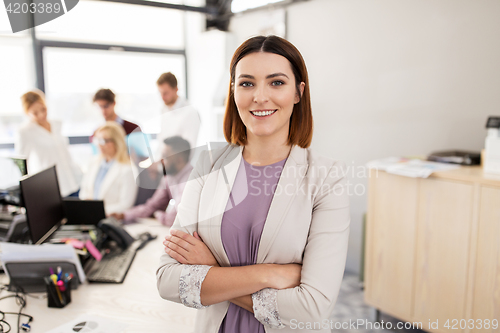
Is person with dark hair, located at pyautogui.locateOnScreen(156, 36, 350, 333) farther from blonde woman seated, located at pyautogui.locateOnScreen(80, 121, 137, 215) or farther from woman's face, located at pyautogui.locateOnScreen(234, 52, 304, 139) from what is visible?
blonde woman seated, located at pyautogui.locateOnScreen(80, 121, 137, 215)

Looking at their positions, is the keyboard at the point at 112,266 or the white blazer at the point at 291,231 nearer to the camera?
the white blazer at the point at 291,231

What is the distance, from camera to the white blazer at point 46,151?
3201 mm

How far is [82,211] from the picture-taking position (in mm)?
1969

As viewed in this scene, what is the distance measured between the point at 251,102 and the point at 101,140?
208 centimetres

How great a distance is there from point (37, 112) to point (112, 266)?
230 centimetres

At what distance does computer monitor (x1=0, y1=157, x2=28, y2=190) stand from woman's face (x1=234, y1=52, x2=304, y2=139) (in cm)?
128

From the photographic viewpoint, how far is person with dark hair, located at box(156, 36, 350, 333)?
104 centimetres

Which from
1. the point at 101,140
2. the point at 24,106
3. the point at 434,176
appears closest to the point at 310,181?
the point at 434,176

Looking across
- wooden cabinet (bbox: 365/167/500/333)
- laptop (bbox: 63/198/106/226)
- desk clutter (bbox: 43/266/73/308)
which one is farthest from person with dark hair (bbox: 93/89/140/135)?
wooden cabinet (bbox: 365/167/500/333)

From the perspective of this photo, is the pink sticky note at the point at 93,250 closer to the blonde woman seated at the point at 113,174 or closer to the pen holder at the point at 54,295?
the pen holder at the point at 54,295

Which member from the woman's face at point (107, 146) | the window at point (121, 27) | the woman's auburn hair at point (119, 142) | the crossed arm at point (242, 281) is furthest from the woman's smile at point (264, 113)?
the window at point (121, 27)

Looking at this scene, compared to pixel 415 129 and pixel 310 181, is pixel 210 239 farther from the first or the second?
pixel 415 129

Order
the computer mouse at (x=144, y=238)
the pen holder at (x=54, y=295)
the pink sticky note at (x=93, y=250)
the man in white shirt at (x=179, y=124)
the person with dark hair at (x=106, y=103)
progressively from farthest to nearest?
the person with dark hair at (x=106, y=103) → the computer mouse at (x=144, y=238) → the pink sticky note at (x=93, y=250) → the man in white shirt at (x=179, y=124) → the pen holder at (x=54, y=295)

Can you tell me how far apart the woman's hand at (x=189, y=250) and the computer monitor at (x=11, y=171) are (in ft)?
3.59
